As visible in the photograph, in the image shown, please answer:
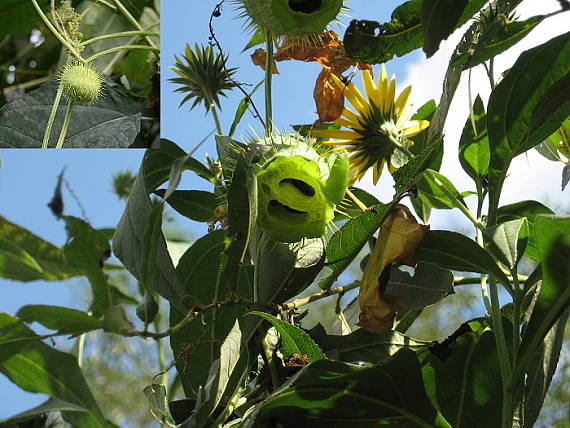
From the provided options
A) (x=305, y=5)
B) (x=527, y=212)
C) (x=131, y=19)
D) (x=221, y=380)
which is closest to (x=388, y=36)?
(x=305, y=5)

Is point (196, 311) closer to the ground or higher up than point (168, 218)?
closer to the ground

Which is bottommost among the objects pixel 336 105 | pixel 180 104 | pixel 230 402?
pixel 230 402

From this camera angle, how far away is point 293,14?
0.51 m

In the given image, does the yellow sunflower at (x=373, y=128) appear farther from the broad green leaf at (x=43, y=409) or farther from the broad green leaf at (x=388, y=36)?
the broad green leaf at (x=43, y=409)

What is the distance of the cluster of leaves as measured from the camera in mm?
376

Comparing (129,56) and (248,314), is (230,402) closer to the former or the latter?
(248,314)

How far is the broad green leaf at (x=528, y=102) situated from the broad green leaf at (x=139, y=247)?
23 centimetres

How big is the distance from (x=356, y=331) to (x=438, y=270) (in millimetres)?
69

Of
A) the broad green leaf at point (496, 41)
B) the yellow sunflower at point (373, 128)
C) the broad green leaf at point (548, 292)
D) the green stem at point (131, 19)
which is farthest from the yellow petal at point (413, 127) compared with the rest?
the green stem at point (131, 19)

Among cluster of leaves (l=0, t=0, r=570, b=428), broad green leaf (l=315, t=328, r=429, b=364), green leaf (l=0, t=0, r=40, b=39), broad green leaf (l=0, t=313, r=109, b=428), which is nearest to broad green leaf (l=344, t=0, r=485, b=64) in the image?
cluster of leaves (l=0, t=0, r=570, b=428)

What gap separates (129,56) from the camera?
1.04 metres

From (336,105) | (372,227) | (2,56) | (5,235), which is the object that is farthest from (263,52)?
(2,56)

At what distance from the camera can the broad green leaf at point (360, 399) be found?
416 mm

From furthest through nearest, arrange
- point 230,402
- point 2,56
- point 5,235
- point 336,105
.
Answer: point 2,56
point 336,105
point 230,402
point 5,235
